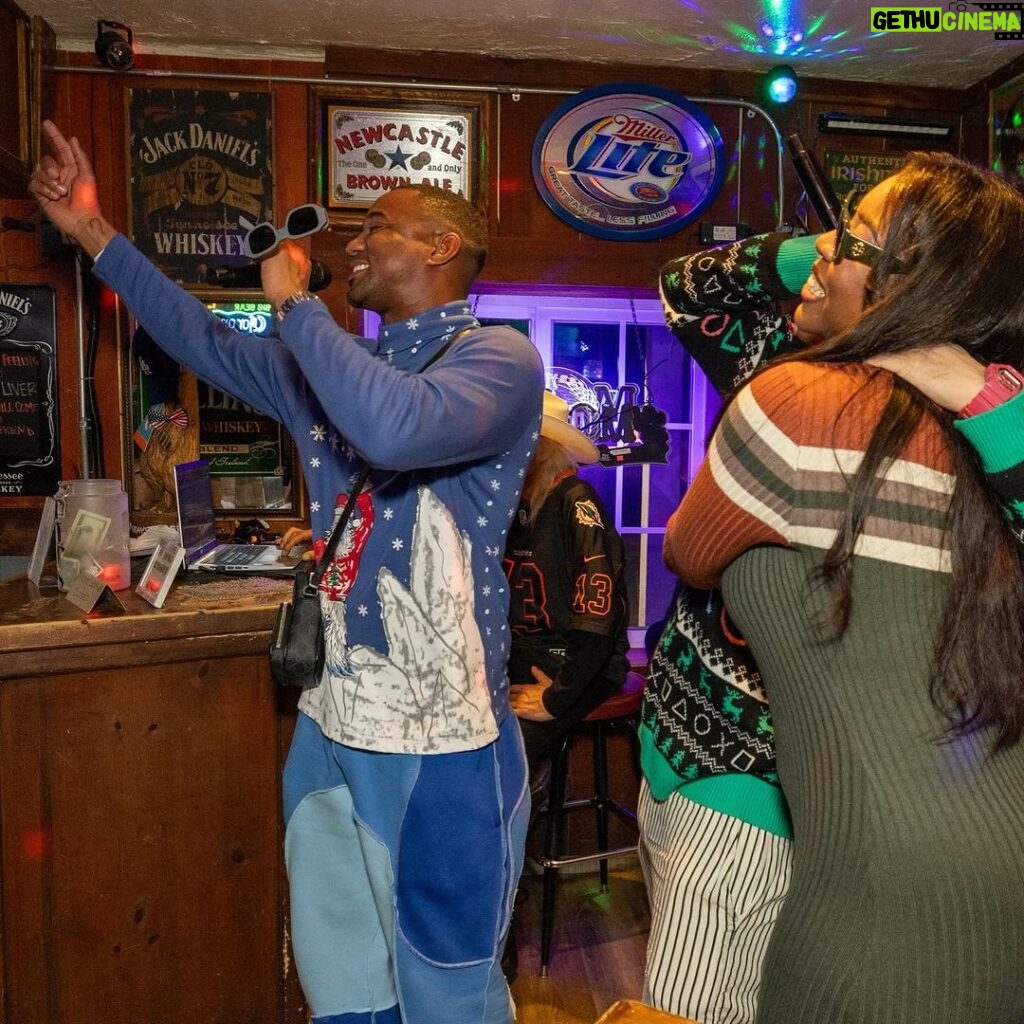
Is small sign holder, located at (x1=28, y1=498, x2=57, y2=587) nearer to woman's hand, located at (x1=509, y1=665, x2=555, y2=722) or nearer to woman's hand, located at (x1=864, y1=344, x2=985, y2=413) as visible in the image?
woman's hand, located at (x1=509, y1=665, x2=555, y2=722)

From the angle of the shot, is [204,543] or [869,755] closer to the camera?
[869,755]

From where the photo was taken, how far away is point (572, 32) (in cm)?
322

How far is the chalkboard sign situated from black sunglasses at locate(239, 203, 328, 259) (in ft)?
6.85

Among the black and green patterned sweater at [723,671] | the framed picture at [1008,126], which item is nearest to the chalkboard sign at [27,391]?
the black and green patterned sweater at [723,671]

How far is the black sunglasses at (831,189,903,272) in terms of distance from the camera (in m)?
1.05

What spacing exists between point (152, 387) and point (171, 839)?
6.24ft

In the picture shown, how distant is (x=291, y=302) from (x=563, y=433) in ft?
4.83

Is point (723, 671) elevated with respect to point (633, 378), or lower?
lower

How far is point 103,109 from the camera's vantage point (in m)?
3.31

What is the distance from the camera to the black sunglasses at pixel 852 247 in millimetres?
1053

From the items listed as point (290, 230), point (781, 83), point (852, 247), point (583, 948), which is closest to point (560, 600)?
point (583, 948)

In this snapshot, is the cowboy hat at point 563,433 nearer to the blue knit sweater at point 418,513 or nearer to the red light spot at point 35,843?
the blue knit sweater at point 418,513

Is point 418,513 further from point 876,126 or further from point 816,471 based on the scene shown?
point 876,126

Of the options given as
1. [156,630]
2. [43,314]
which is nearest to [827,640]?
[156,630]
